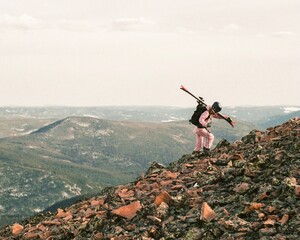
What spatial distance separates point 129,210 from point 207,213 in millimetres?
3775

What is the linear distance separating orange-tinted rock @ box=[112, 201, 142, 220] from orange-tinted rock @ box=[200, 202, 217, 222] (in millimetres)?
3212

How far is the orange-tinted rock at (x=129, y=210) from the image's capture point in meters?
16.3

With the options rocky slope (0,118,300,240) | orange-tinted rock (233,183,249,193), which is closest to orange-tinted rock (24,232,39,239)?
→ rocky slope (0,118,300,240)

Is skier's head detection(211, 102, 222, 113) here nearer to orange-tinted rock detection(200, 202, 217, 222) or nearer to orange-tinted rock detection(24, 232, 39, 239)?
orange-tinted rock detection(200, 202, 217, 222)

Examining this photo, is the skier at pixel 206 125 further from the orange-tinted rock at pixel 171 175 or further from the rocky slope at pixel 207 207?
the orange-tinted rock at pixel 171 175

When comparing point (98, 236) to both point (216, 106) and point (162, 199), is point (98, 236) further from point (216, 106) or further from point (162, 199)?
point (216, 106)

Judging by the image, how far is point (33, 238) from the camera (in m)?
18.0

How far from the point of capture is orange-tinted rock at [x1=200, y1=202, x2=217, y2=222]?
13.9 metres

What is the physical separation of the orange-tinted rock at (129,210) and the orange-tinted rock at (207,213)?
3.21 meters

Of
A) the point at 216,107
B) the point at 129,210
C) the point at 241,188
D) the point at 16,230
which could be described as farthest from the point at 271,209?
the point at 216,107

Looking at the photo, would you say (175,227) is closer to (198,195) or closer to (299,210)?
(198,195)

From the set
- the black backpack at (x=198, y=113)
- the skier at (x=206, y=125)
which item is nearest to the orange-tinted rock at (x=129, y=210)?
the skier at (x=206, y=125)

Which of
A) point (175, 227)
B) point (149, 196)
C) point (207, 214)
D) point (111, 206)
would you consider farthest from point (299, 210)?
point (111, 206)

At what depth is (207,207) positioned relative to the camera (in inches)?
566
